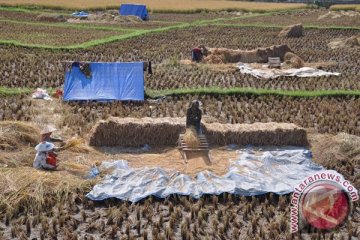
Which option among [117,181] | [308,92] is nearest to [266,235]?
[117,181]

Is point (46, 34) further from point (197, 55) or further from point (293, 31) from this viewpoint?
point (293, 31)

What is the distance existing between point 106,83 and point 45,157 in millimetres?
5034

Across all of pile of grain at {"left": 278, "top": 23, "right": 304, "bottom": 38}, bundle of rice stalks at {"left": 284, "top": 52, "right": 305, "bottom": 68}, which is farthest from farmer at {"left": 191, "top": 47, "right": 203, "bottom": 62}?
pile of grain at {"left": 278, "top": 23, "right": 304, "bottom": 38}

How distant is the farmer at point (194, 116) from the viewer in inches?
351

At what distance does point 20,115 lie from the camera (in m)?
10.7

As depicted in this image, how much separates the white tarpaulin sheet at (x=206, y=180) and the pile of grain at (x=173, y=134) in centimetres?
88

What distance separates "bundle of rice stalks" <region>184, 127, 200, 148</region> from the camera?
8.73 m

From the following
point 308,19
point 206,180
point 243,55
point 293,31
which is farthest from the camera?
point 308,19

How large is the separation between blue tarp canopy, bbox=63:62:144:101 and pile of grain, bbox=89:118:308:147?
290 cm

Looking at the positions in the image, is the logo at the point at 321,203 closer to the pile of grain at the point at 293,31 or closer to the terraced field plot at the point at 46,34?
the terraced field plot at the point at 46,34

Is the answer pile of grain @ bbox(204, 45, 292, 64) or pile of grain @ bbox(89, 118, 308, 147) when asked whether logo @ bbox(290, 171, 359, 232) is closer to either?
pile of grain @ bbox(89, 118, 308, 147)

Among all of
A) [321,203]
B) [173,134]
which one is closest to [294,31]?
[173,134]

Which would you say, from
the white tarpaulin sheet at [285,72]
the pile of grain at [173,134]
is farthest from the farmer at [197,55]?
the pile of grain at [173,134]

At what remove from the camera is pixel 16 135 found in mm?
8844
